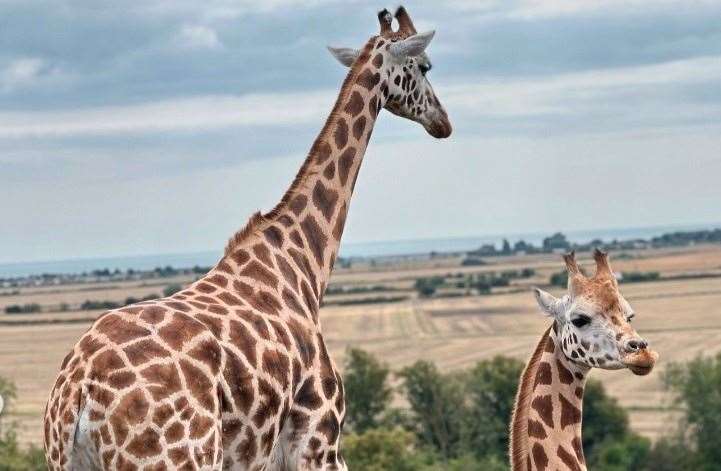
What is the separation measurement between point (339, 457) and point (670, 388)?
3403 inches

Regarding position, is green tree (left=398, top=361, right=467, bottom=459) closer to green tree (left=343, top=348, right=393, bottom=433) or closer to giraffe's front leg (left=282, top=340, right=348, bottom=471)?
green tree (left=343, top=348, right=393, bottom=433)

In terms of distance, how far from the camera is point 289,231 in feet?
37.4

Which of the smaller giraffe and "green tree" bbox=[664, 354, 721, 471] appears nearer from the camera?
the smaller giraffe

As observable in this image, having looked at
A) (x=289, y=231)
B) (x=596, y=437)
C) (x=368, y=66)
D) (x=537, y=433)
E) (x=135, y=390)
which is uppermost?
(x=368, y=66)

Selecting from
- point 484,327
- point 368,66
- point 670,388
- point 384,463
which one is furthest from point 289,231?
point 484,327

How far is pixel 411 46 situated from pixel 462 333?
125940mm

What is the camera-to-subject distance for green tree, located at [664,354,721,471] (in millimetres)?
84562

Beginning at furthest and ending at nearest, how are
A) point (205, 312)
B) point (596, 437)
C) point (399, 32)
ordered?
point (596, 437) < point (399, 32) < point (205, 312)

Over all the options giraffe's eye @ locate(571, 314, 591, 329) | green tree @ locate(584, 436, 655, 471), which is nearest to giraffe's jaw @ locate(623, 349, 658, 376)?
giraffe's eye @ locate(571, 314, 591, 329)

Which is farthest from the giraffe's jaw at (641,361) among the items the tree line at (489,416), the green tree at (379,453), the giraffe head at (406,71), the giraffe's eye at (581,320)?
the tree line at (489,416)

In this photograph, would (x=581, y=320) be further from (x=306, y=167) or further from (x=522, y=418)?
(x=306, y=167)

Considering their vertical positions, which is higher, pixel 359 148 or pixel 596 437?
pixel 359 148

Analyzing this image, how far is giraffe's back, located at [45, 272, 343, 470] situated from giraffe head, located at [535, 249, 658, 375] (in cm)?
292

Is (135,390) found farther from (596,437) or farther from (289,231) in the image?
(596,437)
